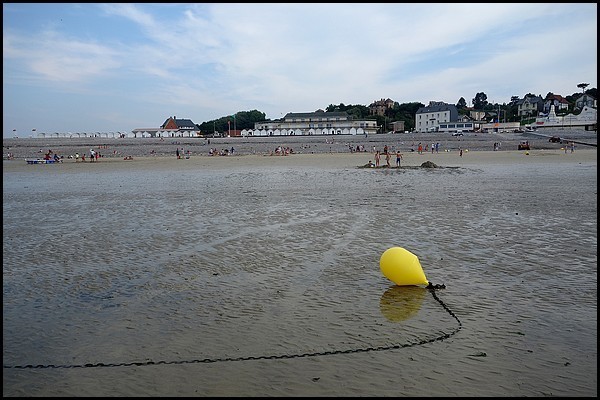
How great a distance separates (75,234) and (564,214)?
14082 millimetres

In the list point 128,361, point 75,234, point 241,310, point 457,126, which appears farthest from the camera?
point 457,126

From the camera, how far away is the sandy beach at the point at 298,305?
469 centimetres

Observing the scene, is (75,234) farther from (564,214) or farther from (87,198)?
(564,214)

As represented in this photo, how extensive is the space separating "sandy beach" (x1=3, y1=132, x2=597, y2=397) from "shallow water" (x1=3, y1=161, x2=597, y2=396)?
0.03m

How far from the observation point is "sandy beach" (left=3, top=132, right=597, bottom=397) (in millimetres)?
4691

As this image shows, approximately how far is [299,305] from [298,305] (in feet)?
0.05

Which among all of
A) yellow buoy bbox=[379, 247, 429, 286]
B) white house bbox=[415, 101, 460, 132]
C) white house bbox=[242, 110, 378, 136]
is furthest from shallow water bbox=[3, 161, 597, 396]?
white house bbox=[415, 101, 460, 132]

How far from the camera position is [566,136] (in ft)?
265

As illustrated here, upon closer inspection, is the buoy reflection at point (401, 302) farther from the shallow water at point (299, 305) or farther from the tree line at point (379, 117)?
the tree line at point (379, 117)

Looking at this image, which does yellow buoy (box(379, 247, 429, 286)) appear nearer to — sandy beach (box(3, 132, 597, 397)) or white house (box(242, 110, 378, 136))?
sandy beach (box(3, 132, 597, 397))

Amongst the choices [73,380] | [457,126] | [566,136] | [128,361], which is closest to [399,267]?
[128,361]

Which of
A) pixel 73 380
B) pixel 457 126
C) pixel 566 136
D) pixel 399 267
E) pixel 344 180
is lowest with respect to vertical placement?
pixel 73 380

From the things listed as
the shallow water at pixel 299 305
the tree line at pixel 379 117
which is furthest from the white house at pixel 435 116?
the shallow water at pixel 299 305

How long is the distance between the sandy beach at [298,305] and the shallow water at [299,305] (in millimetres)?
28
